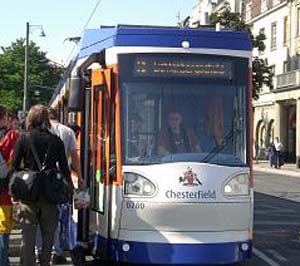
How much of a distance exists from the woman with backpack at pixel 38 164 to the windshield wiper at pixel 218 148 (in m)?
1.94

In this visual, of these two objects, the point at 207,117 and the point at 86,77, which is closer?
the point at 207,117

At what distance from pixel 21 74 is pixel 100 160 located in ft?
227

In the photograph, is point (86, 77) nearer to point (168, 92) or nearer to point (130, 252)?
point (168, 92)

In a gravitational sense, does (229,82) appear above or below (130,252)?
above

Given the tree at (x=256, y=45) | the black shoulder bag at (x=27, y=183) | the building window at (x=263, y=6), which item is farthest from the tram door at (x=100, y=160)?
the building window at (x=263, y=6)

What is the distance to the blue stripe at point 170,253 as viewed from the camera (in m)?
8.77

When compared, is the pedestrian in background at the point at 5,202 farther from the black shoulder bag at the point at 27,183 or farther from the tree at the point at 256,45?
the tree at the point at 256,45

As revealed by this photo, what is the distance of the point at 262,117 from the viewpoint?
215 ft

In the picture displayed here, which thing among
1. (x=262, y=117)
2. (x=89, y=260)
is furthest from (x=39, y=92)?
(x=89, y=260)

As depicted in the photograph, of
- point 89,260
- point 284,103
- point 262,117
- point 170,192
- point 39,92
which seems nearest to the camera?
point 170,192

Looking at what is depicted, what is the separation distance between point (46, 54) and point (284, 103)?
94.4 ft

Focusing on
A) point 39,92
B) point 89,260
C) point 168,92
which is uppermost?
point 39,92

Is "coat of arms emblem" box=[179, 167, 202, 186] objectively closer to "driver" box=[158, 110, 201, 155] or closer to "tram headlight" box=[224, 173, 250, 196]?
"driver" box=[158, 110, 201, 155]

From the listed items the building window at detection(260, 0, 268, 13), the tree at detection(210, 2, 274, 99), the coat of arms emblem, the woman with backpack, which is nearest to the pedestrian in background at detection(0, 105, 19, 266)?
the woman with backpack
